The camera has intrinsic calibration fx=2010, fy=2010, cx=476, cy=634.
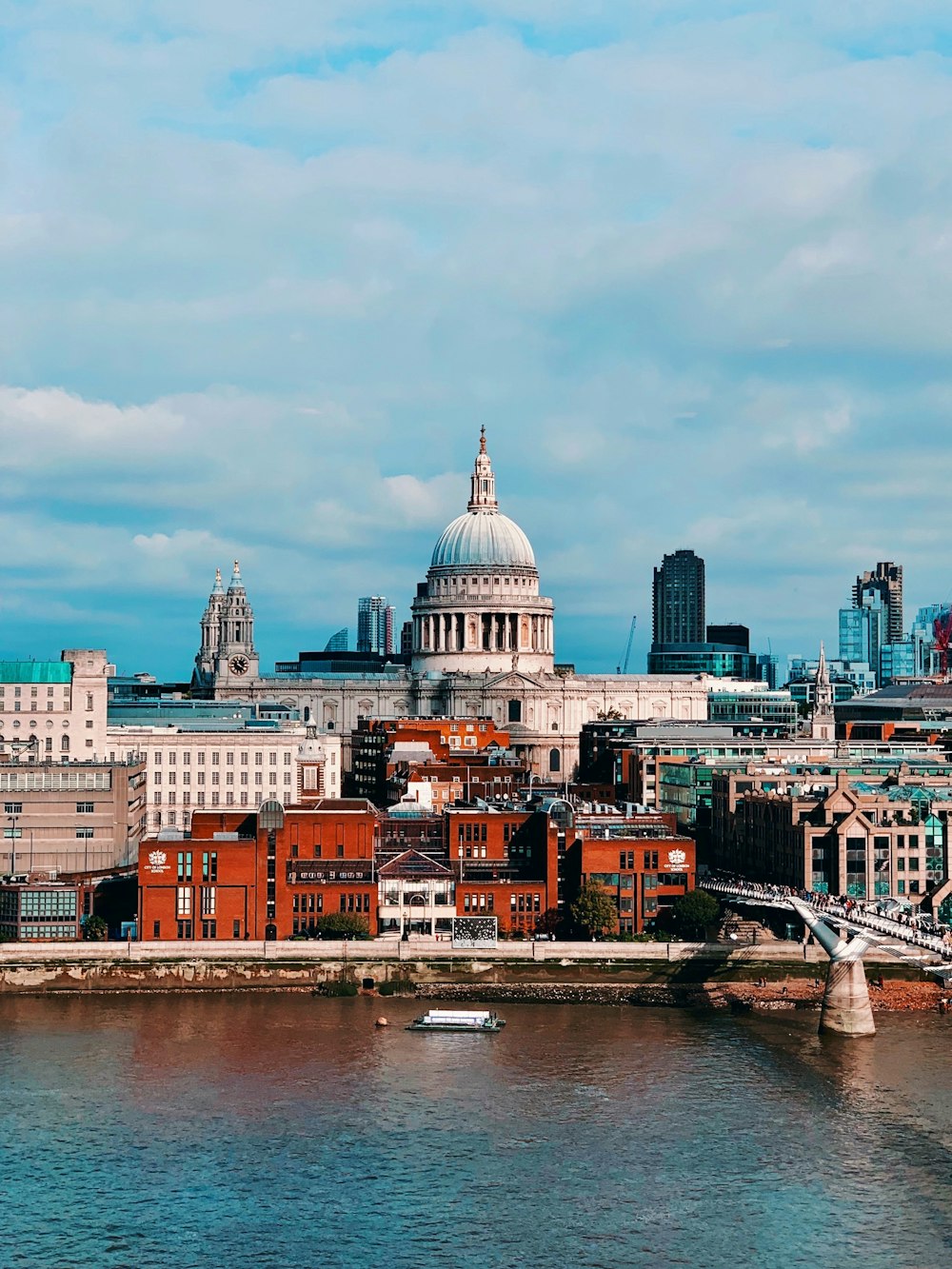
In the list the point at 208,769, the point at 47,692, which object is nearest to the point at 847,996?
the point at 208,769

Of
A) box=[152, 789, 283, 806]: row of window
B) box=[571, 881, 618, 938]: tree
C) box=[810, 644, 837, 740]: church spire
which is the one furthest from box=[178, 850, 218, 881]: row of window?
box=[810, 644, 837, 740]: church spire

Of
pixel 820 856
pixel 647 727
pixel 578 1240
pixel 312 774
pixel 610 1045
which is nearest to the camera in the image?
pixel 578 1240

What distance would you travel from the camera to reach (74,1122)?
54.8 metres

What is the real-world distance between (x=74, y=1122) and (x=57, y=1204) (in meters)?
7.14

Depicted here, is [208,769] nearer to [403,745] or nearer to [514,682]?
[403,745]

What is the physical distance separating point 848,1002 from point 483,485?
411 feet

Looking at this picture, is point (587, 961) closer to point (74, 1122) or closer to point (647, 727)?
point (74, 1122)

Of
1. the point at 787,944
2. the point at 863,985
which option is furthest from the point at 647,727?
the point at 863,985

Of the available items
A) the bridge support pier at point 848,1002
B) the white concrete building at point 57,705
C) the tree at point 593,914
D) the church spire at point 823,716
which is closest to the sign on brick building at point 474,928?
the tree at point 593,914

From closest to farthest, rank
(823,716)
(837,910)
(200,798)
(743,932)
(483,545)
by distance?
(837,910) → (743,932) → (200,798) → (823,716) → (483,545)

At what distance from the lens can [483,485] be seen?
621 feet

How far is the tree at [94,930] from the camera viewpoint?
7925cm

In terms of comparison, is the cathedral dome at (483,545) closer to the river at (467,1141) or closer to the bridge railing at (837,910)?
the bridge railing at (837,910)

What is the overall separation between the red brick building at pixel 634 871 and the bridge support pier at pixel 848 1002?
14.7 m
